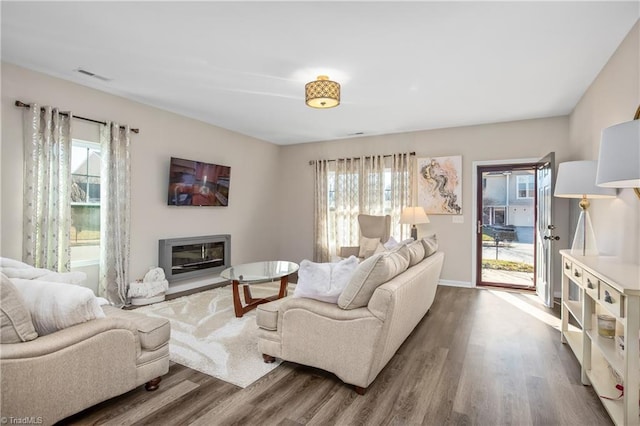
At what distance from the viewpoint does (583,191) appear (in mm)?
3031

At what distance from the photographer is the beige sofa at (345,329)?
87.7 inches

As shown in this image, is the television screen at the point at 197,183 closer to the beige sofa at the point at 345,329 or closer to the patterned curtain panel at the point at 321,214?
the patterned curtain panel at the point at 321,214

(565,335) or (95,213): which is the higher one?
(95,213)

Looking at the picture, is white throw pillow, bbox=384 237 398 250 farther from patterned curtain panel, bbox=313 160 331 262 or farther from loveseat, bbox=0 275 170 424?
loveseat, bbox=0 275 170 424

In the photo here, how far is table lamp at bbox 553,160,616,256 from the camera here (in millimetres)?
2859

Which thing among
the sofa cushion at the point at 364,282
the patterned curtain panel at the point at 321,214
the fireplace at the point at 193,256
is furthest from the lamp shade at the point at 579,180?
the fireplace at the point at 193,256

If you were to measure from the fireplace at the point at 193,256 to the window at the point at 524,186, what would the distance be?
528 centimetres

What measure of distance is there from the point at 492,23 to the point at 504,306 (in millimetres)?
3489

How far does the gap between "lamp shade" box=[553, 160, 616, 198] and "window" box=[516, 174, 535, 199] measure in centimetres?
278

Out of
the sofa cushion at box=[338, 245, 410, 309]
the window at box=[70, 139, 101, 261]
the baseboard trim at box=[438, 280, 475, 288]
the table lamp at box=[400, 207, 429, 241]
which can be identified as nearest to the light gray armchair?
the table lamp at box=[400, 207, 429, 241]

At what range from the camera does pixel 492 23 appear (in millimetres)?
2547

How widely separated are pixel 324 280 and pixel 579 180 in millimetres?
2616

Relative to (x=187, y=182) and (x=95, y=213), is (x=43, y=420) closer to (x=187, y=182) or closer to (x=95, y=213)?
(x=95, y=213)

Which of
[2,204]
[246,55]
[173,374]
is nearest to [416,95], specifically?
[246,55]
